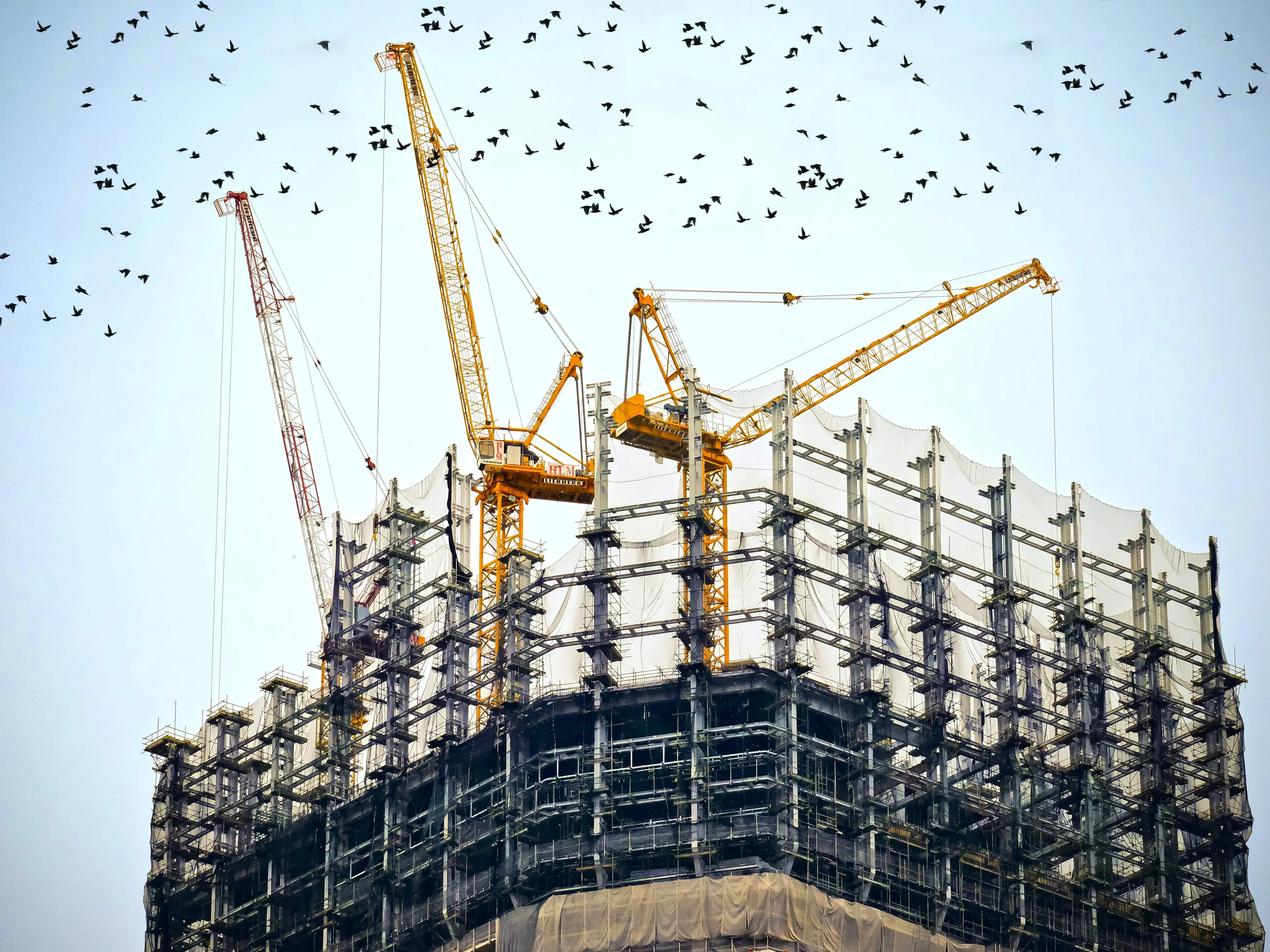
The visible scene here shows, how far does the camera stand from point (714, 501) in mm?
183625

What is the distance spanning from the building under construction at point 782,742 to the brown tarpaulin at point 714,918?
188 millimetres

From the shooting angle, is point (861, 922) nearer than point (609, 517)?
Yes

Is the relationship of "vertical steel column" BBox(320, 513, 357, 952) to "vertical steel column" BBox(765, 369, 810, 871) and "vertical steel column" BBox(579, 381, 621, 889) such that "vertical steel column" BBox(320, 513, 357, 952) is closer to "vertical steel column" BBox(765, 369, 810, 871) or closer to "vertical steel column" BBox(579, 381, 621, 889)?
"vertical steel column" BBox(579, 381, 621, 889)

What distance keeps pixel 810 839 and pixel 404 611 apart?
40322mm

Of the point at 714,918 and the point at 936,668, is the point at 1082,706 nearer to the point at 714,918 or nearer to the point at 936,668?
the point at 936,668

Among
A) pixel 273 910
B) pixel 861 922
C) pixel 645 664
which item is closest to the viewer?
pixel 861 922

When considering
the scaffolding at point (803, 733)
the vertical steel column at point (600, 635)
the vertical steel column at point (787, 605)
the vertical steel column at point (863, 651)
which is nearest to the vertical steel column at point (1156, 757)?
the scaffolding at point (803, 733)

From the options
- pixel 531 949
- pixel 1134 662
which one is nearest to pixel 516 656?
pixel 531 949

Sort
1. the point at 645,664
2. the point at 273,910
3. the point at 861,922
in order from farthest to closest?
the point at 273,910, the point at 645,664, the point at 861,922

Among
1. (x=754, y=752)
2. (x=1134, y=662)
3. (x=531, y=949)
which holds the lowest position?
(x=531, y=949)

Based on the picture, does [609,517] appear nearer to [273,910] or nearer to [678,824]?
[678,824]

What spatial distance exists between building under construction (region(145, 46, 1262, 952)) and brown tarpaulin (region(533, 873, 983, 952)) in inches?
7.4

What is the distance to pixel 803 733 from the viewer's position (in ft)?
570

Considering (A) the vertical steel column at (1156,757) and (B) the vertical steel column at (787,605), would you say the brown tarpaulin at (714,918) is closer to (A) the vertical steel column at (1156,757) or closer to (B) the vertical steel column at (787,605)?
(B) the vertical steel column at (787,605)
